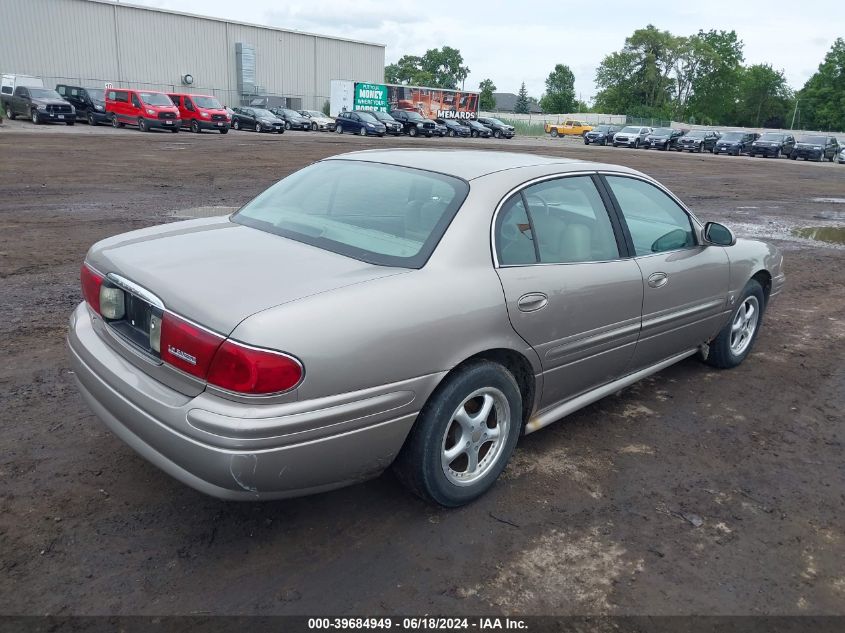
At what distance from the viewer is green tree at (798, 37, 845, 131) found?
287 feet

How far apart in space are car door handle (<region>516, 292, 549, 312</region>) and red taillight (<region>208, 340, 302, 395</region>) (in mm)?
1173

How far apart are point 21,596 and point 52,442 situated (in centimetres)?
123

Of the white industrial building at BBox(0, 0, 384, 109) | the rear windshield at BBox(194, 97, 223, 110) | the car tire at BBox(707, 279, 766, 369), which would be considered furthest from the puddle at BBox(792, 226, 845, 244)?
the white industrial building at BBox(0, 0, 384, 109)

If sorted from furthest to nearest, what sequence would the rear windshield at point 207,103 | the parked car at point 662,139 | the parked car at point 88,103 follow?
the parked car at point 662,139, the rear windshield at point 207,103, the parked car at point 88,103

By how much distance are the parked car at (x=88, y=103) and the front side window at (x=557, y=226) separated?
120 feet

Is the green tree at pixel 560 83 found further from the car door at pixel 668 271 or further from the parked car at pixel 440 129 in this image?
the car door at pixel 668 271

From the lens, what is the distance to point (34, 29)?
4634 cm

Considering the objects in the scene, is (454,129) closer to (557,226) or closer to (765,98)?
(557,226)

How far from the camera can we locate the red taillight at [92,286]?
317 cm

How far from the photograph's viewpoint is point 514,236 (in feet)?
11.1

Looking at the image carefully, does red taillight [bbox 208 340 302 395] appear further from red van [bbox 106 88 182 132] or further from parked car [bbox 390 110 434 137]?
parked car [bbox 390 110 434 137]

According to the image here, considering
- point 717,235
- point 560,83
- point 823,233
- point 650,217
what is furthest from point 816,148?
point 560,83

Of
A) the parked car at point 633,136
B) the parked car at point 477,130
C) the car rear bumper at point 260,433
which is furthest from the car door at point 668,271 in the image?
the parked car at point 477,130

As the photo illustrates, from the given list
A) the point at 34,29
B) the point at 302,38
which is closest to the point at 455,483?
the point at 34,29
